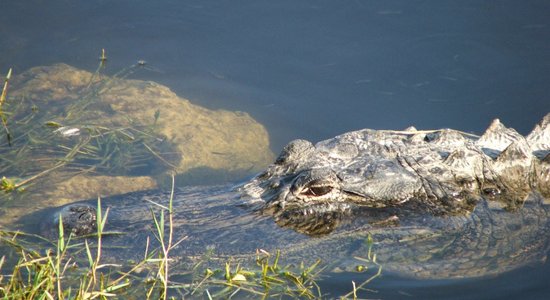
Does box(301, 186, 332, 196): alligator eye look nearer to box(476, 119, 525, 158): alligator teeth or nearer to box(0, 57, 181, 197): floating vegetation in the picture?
box(476, 119, 525, 158): alligator teeth

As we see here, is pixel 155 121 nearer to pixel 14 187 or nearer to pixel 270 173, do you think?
pixel 14 187

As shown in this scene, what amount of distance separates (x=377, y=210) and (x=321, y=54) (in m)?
3.30

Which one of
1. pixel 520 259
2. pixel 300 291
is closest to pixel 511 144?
pixel 520 259

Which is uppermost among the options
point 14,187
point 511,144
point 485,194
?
point 511,144

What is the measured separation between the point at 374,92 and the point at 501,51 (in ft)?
5.69

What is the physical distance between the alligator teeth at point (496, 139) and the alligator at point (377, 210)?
17 cm

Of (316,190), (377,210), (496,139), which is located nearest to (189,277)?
(316,190)

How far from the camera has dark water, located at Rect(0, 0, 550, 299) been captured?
6867 mm

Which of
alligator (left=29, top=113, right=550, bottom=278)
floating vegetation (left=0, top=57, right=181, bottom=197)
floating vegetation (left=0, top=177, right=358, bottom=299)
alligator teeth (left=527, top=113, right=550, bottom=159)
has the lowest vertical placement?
floating vegetation (left=0, top=57, right=181, bottom=197)

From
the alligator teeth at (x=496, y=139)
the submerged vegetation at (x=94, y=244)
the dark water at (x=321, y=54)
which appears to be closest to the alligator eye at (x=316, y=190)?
the submerged vegetation at (x=94, y=244)

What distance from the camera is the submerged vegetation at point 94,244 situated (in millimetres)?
3502

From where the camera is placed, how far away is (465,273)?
452cm

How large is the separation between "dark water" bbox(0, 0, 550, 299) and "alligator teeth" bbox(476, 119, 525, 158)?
46.5 inches

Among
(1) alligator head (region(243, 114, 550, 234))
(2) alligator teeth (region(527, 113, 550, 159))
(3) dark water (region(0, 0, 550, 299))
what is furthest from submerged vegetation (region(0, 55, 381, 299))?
(2) alligator teeth (region(527, 113, 550, 159))
